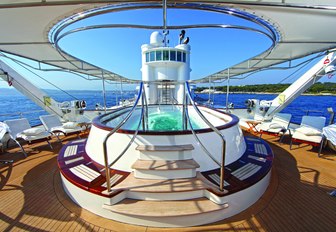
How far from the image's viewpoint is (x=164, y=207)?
1.92 m

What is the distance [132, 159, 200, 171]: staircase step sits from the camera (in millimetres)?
2189

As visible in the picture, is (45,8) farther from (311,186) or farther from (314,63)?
(314,63)

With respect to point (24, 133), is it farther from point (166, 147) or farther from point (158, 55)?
point (158, 55)

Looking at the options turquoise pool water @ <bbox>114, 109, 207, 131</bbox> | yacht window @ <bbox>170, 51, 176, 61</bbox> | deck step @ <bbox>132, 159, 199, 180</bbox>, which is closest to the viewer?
deck step @ <bbox>132, 159, 199, 180</bbox>

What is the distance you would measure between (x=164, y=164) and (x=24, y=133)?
406cm

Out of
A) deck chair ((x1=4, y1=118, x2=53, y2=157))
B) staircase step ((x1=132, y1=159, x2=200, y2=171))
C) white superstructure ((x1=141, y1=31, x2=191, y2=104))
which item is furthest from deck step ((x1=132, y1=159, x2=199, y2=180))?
white superstructure ((x1=141, y1=31, x2=191, y2=104))

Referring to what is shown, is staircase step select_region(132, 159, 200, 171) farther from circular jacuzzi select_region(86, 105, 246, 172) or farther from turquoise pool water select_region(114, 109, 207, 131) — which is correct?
turquoise pool water select_region(114, 109, 207, 131)

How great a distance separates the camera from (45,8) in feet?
8.72

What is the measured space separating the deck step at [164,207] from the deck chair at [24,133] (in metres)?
3.51

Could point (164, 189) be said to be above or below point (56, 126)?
below

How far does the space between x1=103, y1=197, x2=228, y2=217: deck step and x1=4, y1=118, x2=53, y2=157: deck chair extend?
11.5ft

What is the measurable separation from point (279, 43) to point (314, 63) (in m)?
3.10

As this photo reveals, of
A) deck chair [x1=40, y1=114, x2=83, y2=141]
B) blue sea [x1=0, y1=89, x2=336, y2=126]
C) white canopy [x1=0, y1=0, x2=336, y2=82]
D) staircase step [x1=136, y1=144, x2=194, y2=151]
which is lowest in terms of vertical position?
blue sea [x1=0, y1=89, x2=336, y2=126]

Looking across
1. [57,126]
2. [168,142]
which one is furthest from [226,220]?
[57,126]
